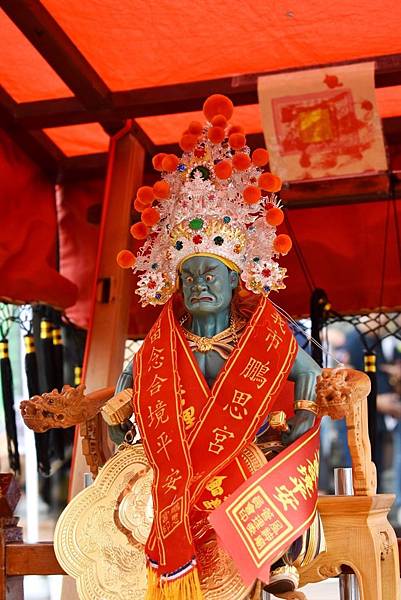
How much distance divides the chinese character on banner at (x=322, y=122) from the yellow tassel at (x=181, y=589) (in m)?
2.02

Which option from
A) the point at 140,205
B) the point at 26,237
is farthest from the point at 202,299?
the point at 26,237

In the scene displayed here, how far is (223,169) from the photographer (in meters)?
3.17

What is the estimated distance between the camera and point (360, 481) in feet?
9.73

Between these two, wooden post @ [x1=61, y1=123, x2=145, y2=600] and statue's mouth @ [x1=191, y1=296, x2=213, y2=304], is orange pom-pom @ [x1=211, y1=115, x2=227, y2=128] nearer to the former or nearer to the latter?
statue's mouth @ [x1=191, y1=296, x2=213, y2=304]

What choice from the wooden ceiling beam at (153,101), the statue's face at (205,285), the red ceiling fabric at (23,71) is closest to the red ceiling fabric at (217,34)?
the wooden ceiling beam at (153,101)

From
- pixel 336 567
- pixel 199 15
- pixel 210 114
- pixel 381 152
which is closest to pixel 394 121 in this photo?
pixel 381 152

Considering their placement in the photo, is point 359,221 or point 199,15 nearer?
point 199,15

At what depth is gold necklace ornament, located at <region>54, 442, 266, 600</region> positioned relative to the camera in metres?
2.85

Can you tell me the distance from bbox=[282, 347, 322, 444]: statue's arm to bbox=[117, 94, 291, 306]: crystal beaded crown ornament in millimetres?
251

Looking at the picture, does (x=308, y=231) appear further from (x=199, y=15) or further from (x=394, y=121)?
(x=199, y=15)

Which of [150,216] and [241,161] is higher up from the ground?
[241,161]

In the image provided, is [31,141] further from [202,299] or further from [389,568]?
[389,568]

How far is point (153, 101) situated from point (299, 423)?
177 cm

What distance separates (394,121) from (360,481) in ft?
6.57
